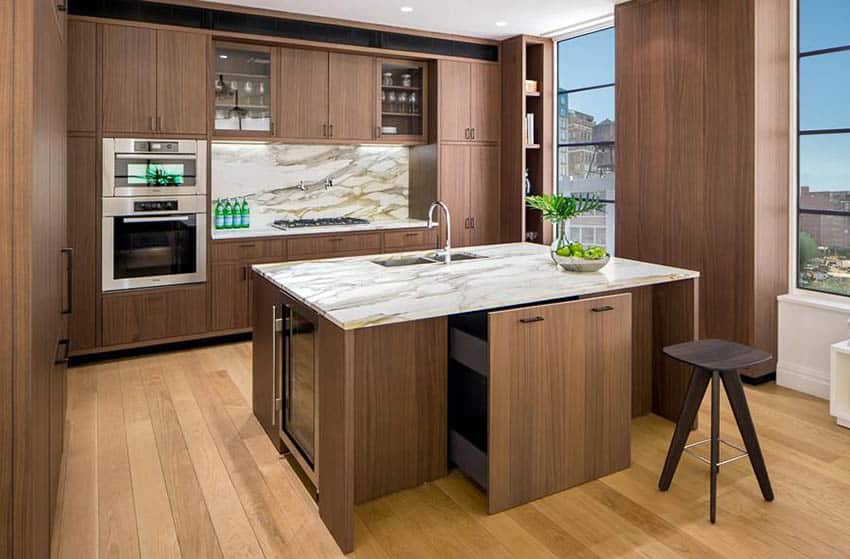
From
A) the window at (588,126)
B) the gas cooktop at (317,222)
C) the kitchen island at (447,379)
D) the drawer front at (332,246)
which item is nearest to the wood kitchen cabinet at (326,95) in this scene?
the gas cooktop at (317,222)

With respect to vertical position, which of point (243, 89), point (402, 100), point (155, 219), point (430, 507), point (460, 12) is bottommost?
point (430, 507)

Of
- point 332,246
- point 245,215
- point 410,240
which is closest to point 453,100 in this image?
point 410,240

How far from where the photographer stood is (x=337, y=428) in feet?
7.40

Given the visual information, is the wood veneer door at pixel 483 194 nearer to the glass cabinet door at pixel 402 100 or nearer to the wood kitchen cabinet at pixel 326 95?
the glass cabinet door at pixel 402 100

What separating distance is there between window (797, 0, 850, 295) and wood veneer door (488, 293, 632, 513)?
1955 millimetres

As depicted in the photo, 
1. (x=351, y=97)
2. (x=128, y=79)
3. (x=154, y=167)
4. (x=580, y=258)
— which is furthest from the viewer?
(x=351, y=97)

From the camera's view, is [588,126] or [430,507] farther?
[588,126]

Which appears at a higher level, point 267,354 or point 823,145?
point 823,145

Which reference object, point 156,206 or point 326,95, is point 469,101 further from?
point 156,206

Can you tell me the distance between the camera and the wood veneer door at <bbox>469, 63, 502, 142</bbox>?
608 centimetres

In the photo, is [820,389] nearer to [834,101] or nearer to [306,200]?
[834,101]

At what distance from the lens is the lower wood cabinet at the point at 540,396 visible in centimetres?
248

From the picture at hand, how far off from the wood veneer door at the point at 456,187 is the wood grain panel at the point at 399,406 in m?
3.38

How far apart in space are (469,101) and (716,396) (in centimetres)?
428
